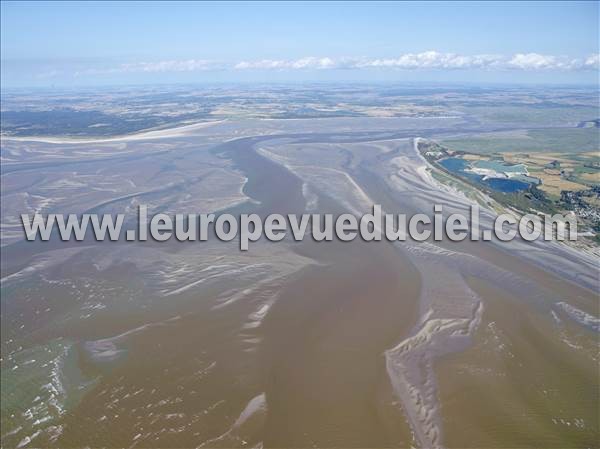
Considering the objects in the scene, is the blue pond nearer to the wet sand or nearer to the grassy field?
the grassy field

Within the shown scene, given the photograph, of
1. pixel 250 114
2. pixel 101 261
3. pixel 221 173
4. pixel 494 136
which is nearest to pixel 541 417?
pixel 101 261

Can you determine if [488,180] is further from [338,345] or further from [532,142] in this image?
[338,345]

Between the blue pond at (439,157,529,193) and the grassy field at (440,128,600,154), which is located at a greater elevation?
the grassy field at (440,128,600,154)

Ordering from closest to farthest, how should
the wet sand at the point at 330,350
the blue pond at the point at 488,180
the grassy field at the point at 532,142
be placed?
the wet sand at the point at 330,350
the blue pond at the point at 488,180
the grassy field at the point at 532,142

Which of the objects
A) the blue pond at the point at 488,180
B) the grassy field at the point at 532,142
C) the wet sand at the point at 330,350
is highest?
the grassy field at the point at 532,142

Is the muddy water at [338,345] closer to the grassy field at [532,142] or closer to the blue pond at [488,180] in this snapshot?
the blue pond at [488,180]

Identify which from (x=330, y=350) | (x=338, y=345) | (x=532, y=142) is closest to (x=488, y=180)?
(x=532, y=142)

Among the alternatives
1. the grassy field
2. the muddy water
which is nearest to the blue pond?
the grassy field

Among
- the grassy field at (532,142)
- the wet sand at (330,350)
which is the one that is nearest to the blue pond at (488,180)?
the grassy field at (532,142)
